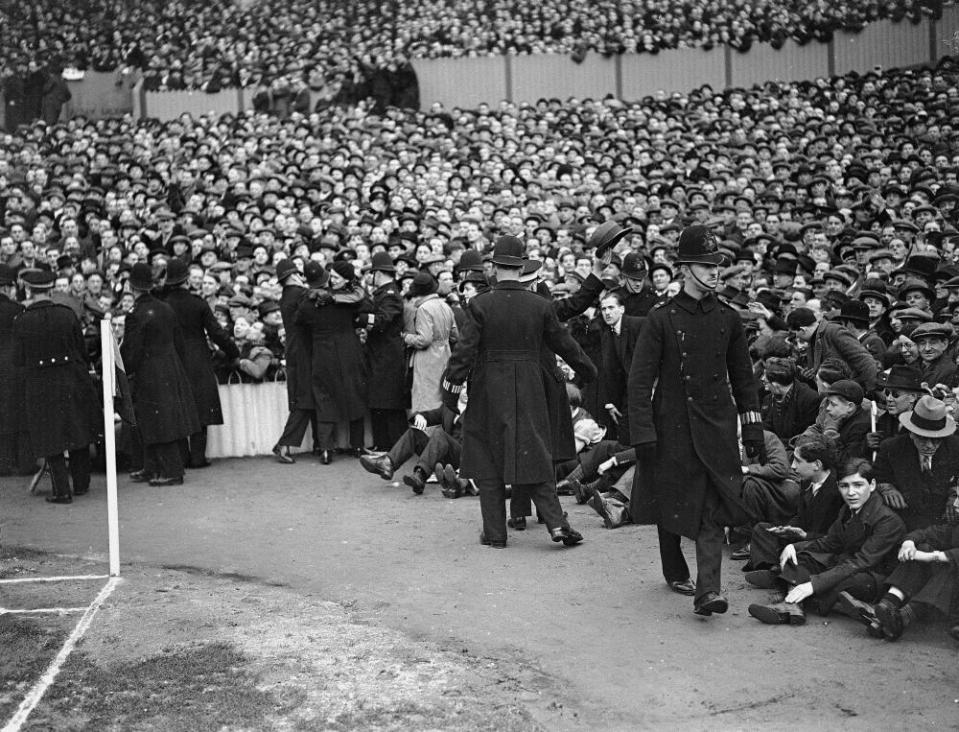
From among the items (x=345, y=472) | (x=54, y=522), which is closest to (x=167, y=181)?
(x=345, y=472)

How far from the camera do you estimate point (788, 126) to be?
21469mm

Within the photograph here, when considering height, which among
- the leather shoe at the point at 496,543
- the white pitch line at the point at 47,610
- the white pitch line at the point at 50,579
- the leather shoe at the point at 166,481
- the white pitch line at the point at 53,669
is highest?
the leather shoe at the point at 166,481

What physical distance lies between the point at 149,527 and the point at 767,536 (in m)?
4.60

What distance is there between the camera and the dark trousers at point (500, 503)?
792 centimetres

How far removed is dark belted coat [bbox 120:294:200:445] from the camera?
1071 centimetres

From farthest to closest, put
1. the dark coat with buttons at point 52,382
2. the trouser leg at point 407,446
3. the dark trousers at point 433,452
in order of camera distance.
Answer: the trouser leg at point 407,446 < the dark coat with buttons at point 52,382 < the dark trousers at point 433,452

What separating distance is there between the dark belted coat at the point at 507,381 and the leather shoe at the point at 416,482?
1.77m

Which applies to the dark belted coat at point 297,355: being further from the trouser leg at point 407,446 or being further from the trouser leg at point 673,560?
the trouser leg at point 673,560

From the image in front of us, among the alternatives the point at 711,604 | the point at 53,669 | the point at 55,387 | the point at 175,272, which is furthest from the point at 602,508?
the point at 175,272

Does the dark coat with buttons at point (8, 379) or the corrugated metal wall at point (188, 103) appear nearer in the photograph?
the dark coat with buttons at point (8, 379)

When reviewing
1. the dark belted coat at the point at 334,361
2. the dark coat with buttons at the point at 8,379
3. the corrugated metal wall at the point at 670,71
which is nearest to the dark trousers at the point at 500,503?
the dark belted coat at the point at 334,361

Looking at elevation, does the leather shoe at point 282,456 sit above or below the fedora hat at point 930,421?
below

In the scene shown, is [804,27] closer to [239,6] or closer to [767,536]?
[239,6]

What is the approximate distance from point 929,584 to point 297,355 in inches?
282
